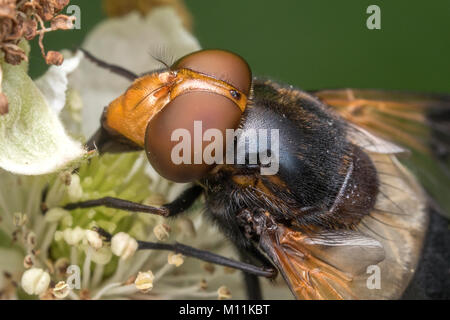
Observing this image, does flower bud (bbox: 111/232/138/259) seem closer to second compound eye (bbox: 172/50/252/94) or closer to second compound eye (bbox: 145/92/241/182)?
second compound eye (bbox: 145/92/241/182)

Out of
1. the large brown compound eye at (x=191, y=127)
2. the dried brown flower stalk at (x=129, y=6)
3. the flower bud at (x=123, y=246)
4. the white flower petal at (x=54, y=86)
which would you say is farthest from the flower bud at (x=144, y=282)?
the dried brown flower stalk at (x=129, y=6)

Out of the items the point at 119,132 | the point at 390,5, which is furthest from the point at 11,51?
the point at 390,5

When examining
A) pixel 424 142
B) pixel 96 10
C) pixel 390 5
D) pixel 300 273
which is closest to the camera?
pixel 300 273

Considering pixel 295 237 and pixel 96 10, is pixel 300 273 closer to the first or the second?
pixel 295 237

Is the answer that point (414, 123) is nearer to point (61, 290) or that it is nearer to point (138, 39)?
point (138, 39)

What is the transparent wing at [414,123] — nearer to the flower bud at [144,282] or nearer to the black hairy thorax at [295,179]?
the black hairy thorax at [295,179]

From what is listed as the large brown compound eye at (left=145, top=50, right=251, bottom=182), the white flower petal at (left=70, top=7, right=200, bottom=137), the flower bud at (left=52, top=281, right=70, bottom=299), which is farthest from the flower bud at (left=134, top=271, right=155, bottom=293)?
the white flower petal at (left=70, top=7, right=200, bottom=137)
